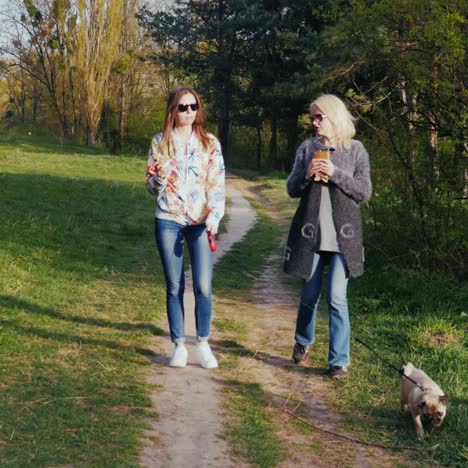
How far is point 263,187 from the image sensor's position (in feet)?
91.5

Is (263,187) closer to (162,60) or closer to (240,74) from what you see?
(240,74)

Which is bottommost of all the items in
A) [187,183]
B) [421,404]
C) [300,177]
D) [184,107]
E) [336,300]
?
[421,404]

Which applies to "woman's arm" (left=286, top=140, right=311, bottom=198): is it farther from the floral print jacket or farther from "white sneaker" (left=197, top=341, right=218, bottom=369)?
"white sneaker" (left=197, top=341, right=218, bottom=369)

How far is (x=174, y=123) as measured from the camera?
5.32m

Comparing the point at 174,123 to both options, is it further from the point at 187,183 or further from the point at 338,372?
the point at 338,372

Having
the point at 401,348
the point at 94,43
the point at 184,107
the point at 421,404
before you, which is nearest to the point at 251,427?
the point at 421,404

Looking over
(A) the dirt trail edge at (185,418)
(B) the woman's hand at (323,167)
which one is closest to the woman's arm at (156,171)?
(B) the woman's hand at (323,167)

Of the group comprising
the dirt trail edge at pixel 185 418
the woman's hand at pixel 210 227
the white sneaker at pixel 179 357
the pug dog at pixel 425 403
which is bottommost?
the dirt trail edge at pixel 185 418

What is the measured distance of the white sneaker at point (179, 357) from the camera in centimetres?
547

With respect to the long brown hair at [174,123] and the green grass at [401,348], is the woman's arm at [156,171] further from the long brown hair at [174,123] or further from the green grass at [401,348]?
the green grass at [401,348]

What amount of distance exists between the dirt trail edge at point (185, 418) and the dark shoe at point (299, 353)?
70cm

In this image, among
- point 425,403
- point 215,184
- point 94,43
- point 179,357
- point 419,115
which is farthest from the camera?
point 94,43

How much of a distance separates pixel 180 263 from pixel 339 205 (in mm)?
1260

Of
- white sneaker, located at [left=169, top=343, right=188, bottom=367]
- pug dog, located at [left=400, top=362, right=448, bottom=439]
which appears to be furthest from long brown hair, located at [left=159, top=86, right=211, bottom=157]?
pug dog, located at [left=400, top=362, right=448, bottom=439]
